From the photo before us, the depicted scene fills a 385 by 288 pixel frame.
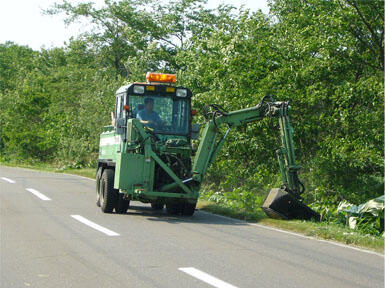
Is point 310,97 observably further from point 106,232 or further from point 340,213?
point 106,232

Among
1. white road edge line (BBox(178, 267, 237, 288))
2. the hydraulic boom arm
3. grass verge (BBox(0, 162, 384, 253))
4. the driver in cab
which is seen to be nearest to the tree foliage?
grass verge (BBox(0, 162, 384, 253))

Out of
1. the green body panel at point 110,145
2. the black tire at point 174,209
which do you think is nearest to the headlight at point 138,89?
the green body panel at point 110,145

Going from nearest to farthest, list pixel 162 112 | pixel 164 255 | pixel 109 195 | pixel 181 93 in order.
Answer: pixel 164 255 → pixel 109 195 → pixel 162 112 → pixel 181 93

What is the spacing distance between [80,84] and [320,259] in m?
32.0

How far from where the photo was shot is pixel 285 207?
466 inches

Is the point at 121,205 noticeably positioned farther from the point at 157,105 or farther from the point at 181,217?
the point at 157,105

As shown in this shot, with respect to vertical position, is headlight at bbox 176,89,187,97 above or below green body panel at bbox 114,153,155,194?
above

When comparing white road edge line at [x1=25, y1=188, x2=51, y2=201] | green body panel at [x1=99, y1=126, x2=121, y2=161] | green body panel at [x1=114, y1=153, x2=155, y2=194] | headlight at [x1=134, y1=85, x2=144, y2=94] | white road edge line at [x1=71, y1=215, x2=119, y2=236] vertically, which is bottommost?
white road edge line at [x1=25, y1=188, x2=51, y2=201]

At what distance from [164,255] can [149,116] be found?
18.4 feet

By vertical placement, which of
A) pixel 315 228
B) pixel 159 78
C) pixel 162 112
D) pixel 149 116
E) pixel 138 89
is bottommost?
pixel 315 228

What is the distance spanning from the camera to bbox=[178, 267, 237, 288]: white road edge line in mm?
6109

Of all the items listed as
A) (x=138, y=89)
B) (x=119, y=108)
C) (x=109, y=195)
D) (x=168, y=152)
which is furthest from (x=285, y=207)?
(x=119, y=108)

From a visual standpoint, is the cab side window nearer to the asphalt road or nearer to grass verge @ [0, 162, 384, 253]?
the asphalt road

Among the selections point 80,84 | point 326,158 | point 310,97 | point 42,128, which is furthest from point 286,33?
point 42,128
